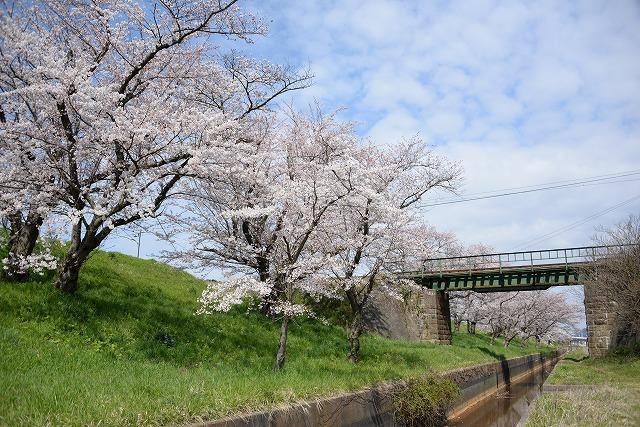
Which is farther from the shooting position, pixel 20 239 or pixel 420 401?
pixel 420 401

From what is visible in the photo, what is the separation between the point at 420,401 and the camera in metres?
12.3

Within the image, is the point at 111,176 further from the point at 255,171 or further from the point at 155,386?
the point at 155,386

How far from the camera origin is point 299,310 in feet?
37.9

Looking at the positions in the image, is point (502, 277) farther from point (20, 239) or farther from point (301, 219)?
point (20, 239)

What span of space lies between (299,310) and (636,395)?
9351mm

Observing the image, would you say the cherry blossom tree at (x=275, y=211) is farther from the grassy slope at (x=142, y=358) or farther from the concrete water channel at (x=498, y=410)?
the concrete water channel at (x=498, y=410)

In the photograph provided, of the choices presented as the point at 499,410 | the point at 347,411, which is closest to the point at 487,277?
the point at 499,410

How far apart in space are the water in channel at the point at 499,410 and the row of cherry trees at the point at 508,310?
698 inches

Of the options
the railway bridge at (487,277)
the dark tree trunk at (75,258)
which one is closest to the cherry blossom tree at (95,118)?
the dark tree trunk at (75,258)

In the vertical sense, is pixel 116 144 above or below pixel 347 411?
above

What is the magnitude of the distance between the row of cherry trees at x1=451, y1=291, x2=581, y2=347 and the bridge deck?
29.6ft

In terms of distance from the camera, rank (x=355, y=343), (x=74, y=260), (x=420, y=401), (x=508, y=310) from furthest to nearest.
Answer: (x=508, y=310) < (x=355, y=343) < (x=420, y=401) < (x=74, y=260)

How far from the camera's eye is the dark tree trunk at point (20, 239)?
37.7ft

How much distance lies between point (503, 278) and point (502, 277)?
147mm
